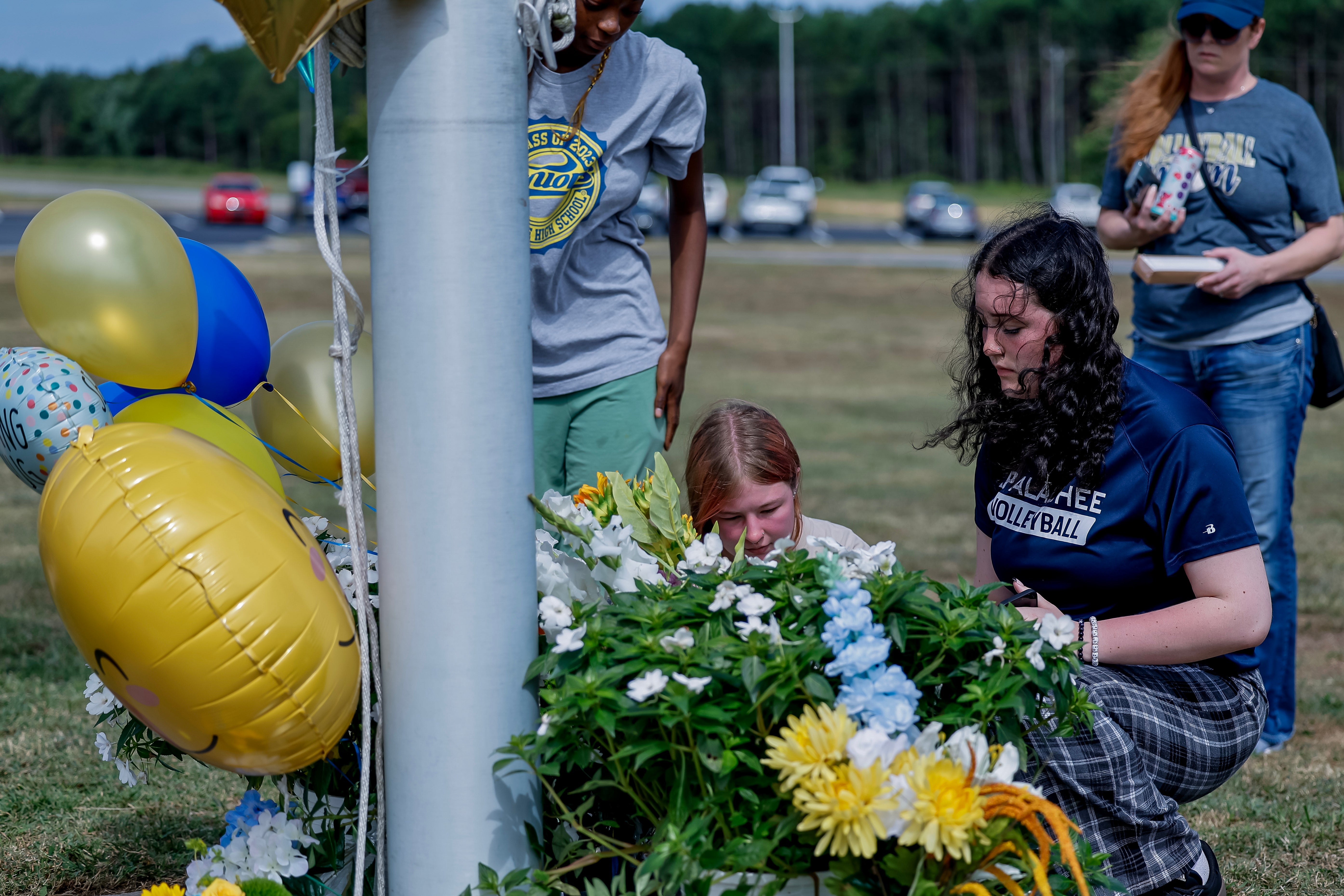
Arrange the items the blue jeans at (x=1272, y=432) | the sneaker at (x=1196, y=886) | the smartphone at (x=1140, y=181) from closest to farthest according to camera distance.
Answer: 1. the sneaker at (x=1196, y=886)
2. the blue jeans at (x=1272, y=432)
3. the smartphone at (x=1140, y=181)

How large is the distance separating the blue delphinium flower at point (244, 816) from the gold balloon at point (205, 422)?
1.62 feet

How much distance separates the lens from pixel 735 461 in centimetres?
259

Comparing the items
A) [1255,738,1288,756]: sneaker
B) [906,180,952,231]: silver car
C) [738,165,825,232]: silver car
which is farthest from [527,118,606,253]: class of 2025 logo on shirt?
[906,180,952,231]: silver car

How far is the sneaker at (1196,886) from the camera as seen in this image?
2.27m

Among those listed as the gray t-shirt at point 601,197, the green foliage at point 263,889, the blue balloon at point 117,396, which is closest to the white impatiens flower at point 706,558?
the green foliage at point 263,889

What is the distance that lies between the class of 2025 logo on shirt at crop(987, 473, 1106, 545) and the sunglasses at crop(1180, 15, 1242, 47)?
1.72 metres

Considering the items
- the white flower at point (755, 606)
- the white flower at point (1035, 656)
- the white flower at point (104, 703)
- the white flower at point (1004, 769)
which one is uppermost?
the white flower at point (755, 606)

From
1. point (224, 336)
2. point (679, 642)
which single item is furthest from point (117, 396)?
point (679, 642)

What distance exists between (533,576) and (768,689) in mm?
403

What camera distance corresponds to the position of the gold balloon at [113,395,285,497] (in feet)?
7.23

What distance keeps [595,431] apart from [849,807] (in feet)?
4.57

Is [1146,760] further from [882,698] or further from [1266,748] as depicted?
[1266,748]

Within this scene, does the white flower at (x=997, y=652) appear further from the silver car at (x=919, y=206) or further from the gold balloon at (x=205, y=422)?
the silver car at (x=919, y=206)

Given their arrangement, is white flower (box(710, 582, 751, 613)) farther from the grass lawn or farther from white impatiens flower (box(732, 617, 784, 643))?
the grass lawn
